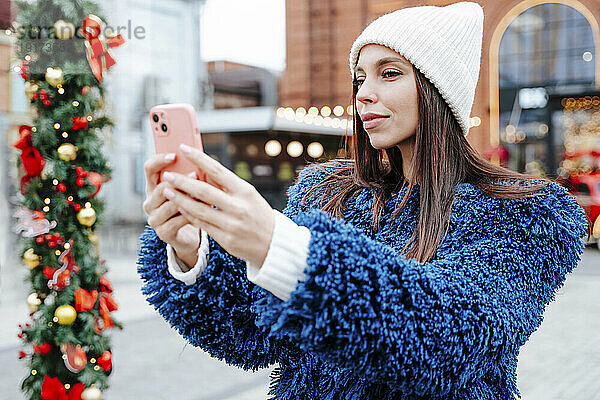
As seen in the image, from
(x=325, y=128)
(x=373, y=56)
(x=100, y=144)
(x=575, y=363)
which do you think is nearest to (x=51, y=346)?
(x=100, y=144)

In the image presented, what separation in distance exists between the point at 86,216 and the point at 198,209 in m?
2.32

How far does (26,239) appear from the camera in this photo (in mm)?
3041

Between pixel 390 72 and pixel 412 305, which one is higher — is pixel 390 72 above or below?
above

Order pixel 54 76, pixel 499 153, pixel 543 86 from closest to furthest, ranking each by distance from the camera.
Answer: pixel 54 76 < pixel 499 153 < pixel 543 86

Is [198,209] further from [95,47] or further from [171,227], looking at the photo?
[95,47]

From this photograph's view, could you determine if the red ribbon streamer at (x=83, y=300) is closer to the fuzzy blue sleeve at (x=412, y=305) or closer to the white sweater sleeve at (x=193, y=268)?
the white sweater sleeve at (x=193, y=268)

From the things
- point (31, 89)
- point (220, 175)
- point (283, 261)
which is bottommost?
point (283, 261)

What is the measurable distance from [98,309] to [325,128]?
1252 cm

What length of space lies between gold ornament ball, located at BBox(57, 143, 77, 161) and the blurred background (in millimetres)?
2140

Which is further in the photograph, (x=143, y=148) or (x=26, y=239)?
(x=143, y=148)

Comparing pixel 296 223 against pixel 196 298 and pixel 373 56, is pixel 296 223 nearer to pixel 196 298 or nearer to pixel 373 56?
pixel 196 298

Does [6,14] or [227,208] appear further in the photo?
[6,14]

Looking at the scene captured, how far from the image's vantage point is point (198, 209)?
83 cm

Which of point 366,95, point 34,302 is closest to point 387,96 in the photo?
point 366,95
